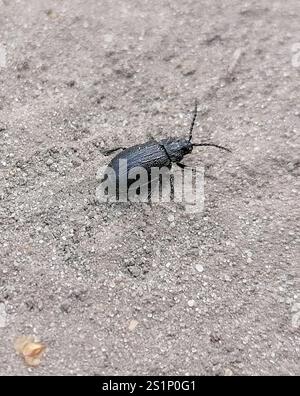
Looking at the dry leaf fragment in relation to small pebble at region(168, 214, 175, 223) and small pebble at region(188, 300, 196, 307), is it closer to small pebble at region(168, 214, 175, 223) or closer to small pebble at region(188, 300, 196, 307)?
small pebble at region(188, 300, 196, 307)

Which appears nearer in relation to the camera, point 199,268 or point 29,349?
point 29,349

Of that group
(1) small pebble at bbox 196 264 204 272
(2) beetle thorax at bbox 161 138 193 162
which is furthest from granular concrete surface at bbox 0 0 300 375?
(2) beetle thorax at bbox 161 138 193 162

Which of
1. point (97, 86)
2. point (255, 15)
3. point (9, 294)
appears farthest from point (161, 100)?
point (9, 294)

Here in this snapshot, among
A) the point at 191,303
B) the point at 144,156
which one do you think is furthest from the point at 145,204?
the point at 191,303

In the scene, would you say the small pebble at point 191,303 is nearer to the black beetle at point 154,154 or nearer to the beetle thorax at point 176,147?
the black beetle at point 154,154

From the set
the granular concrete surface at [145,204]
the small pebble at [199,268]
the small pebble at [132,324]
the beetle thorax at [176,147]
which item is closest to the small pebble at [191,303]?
the granular concrete surface at [145,204]

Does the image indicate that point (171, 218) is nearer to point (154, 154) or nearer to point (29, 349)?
point (154, 154)
